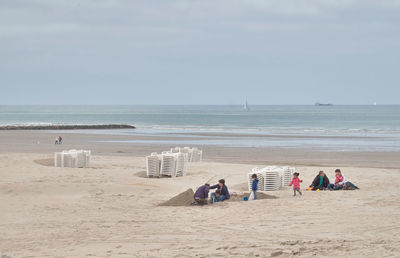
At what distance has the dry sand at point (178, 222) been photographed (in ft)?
31.7

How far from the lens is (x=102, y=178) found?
66.6 feet

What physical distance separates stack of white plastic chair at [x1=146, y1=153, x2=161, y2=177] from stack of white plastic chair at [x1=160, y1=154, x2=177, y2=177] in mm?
161

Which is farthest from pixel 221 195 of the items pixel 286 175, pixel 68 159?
pixel 68 159

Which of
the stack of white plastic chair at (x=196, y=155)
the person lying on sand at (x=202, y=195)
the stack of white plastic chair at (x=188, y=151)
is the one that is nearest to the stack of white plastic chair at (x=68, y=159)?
the stack of white plastic chair at (x=188, y=151)

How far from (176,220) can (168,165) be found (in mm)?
8915

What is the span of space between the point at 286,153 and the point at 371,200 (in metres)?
21.9

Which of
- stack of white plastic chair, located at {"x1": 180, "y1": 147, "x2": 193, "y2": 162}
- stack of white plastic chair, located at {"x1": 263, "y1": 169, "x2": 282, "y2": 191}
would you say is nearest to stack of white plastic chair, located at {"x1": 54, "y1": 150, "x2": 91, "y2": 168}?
stack of white plastic chair, located at {"x1": 180, "y1": 147, "x2": 193, "y2": 162}

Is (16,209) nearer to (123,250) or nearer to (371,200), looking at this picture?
(123,250)

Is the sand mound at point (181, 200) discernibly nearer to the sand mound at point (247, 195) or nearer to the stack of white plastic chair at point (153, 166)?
the sand mound at point (247, 195)

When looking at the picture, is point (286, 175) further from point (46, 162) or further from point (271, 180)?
point (46, 162)

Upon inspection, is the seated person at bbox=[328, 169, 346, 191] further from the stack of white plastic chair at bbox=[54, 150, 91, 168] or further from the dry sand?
the stack of white plastic chair at bbox=[54, 150, 91, 168]

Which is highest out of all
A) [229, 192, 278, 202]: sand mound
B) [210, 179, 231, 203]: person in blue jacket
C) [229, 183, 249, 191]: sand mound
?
[210, 179, 231, 203]: person in blue jacket

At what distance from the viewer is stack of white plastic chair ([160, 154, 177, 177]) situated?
69.7ft

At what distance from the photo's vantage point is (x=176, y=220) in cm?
1260
